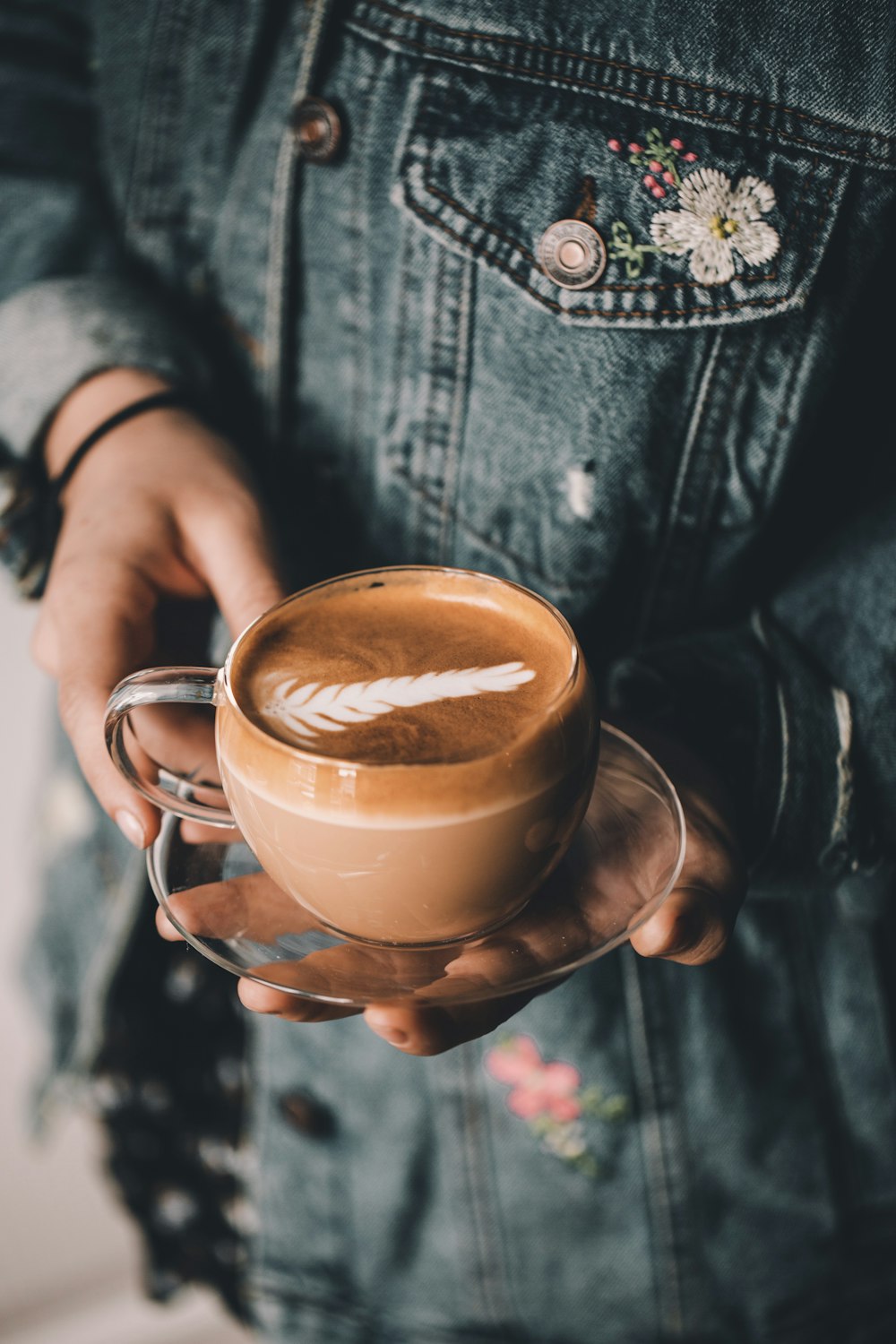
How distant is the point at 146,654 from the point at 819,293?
0.59 metres

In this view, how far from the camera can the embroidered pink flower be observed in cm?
95

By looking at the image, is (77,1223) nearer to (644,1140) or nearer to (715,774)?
(644,1140)

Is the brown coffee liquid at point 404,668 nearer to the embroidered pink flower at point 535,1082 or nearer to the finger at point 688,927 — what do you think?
the finger at point 688,927

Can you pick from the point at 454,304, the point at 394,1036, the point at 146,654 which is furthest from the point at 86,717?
the point at 454,304

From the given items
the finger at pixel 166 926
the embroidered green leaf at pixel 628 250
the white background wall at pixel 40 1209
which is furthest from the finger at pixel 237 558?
the white background wall at pixel 40 1209

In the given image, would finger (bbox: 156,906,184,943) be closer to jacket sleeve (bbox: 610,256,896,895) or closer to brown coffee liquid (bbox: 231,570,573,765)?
brown coffee liquid (bbox: 231,570,573,765)

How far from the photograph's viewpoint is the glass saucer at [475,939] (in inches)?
24.7

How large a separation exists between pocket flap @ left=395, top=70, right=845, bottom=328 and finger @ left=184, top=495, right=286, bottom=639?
0.94ft

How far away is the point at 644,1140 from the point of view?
0.95m

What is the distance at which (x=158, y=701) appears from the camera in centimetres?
69

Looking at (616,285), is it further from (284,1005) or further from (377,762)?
(284,1005)

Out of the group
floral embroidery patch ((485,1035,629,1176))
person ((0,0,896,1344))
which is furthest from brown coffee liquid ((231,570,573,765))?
floral embroidery patch ((485,1035,629,1176))

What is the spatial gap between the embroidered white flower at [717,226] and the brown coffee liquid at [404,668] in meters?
0.29

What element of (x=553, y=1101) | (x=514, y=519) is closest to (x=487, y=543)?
(x=514, y=519)
